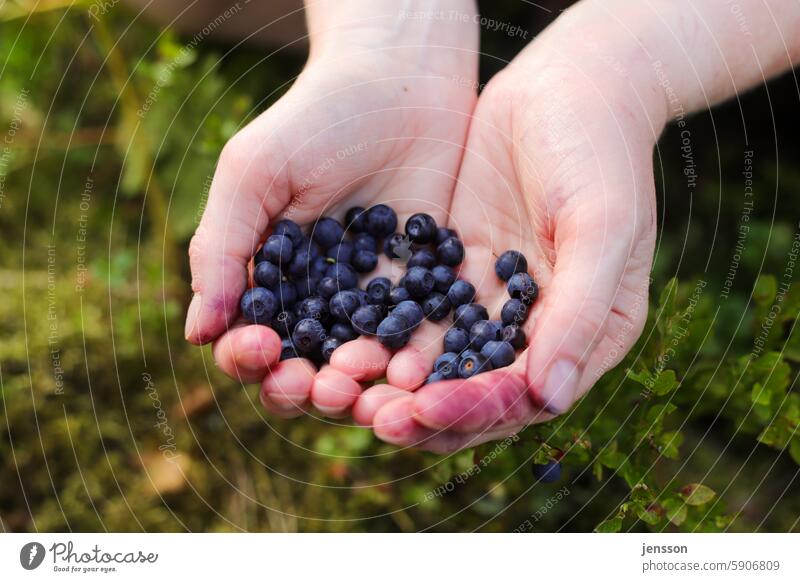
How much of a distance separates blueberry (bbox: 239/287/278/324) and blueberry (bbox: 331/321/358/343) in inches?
5.1

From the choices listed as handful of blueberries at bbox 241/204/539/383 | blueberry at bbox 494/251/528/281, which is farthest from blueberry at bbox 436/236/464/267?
blueberry at bbox 494/251/528/281

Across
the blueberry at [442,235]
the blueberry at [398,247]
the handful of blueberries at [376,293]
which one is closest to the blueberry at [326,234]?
the handful of blueberries at [376,293]

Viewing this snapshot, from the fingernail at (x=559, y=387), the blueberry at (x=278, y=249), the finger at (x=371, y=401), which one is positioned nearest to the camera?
the fingernail at (x=559, y=387)

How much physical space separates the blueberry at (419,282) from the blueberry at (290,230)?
249 mm

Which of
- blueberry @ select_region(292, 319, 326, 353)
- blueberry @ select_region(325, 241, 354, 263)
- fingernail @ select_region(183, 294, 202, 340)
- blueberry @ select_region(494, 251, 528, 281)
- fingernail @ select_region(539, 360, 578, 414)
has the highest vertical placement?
blueberry @ select_region(325, 241, 354, 263)

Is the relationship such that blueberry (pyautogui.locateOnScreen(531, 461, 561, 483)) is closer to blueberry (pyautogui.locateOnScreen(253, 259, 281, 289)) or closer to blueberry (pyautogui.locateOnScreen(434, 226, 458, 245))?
blueberry (pyautogui.locateOnScreen(434, 226, 458, 245))

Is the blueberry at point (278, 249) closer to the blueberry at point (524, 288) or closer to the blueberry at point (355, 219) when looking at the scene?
the blueberry at point (355, 219)

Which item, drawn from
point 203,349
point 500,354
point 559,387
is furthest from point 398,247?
point 203,349

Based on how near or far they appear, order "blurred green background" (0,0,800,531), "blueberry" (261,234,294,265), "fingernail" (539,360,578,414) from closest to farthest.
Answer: "fingernail" (539,360,578,414) → "blueberry" (261,234,294,265) → "blurred green background" (0,0,800,531)

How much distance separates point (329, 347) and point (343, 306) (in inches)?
3.5

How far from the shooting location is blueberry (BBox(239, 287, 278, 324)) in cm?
141

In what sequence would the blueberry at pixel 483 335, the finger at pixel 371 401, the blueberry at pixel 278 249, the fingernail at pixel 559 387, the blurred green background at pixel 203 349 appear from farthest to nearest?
the blurred green background at pixel 203 349, the blueberry at pixel 278 249, the blueberry at pixel 483 335, the finger at pixel 371 401, the fingernail at pixel 559 387

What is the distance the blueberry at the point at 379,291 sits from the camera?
154cm

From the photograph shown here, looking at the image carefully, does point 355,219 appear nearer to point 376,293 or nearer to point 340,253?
point 340,253
